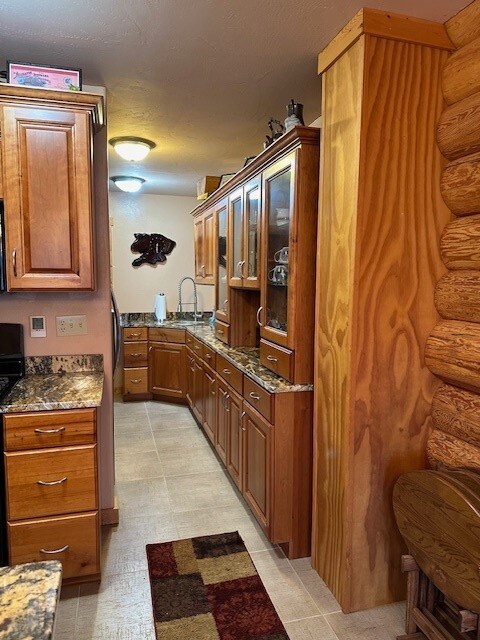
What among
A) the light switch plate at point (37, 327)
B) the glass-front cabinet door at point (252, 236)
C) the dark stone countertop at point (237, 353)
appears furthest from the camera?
the glass-front cabinet door at point (252, 236)

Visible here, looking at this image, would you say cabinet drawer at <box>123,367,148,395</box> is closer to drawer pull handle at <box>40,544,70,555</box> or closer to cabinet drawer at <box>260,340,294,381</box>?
cabinet drawer at <box>260,340,294,381</box>

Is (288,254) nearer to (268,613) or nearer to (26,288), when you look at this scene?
(26,288)

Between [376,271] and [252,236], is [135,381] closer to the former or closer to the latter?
[252,236]

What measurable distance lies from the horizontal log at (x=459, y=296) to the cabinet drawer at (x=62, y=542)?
181 centimetres

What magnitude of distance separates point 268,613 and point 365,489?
706 mm

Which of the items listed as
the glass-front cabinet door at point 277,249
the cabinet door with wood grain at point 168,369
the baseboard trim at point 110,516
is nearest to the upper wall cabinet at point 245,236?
the glass-front cabinet door at point 277,249

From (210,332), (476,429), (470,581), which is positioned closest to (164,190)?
(210,332)

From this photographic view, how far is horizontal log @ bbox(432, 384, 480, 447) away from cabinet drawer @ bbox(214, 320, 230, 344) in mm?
1771

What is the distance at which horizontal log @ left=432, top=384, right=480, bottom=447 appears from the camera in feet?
5.60

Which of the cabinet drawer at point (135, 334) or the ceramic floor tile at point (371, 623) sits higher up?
Answer: the cabinet drawer at point (135, 334)

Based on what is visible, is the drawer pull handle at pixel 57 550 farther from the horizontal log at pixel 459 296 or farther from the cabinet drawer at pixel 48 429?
the horizontal log at pixel 459 296

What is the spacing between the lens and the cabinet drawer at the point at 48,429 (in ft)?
6.33

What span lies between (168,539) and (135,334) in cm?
278

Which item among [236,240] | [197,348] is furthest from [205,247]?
[236,240]
